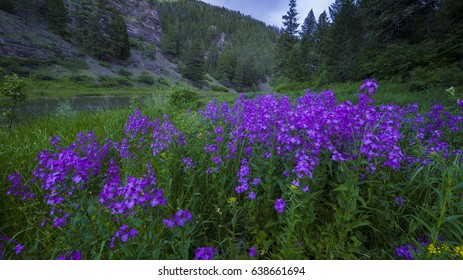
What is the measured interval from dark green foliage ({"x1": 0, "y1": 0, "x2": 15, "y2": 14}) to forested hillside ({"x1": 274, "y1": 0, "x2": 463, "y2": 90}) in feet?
192

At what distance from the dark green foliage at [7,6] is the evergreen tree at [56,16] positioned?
6.55m

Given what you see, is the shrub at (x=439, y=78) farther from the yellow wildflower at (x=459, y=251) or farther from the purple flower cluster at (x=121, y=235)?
the purple flower cluster at (x=121, y=235)

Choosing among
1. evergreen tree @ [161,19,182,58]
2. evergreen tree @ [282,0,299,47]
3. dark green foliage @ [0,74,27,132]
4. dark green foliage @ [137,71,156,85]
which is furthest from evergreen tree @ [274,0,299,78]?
evergreen tree @ [161,19,182,58]

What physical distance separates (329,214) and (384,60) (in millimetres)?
16020

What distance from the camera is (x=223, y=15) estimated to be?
149 metres

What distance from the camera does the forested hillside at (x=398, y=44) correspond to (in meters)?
9.37

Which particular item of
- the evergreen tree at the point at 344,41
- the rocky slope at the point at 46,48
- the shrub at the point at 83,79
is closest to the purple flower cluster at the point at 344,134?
the evergreen tree at the point at 344,41

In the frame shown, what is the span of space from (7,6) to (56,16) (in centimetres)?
819

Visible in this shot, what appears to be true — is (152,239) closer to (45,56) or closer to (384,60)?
(384,60)

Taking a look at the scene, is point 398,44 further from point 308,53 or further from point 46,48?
point 46,48

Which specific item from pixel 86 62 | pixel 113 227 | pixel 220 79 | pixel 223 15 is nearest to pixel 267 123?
pixel 113 227

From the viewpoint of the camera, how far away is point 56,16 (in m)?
49.8

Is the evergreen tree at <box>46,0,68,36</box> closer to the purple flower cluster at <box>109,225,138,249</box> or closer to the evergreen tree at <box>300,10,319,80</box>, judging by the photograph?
the evergreen tree at <box>300,10,319,80</box>
